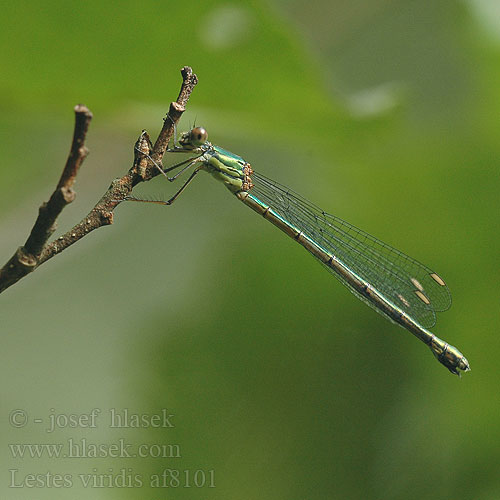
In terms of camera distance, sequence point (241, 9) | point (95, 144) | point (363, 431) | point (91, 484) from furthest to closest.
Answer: point (95, 144)
point (363, 431)
point (91, 484)
point (241, 9)

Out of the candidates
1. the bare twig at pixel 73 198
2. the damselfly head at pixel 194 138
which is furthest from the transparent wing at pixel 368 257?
the bare twig at pixel 73 198

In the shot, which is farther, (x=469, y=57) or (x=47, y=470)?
(x=469, y=57)

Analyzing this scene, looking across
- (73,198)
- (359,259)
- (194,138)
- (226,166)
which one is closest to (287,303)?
(359,259)

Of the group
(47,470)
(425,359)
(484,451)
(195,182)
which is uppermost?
(195,182)

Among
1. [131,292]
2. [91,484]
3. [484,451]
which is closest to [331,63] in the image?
[131,292]

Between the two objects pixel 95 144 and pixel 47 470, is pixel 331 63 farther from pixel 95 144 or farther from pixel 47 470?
pixel 47 470

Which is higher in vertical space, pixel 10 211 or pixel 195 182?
pixel 195 182

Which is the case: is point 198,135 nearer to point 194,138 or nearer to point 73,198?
point 194,138
